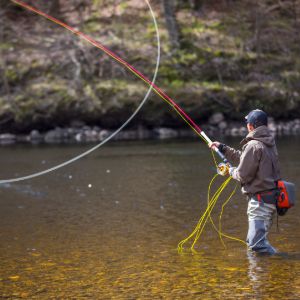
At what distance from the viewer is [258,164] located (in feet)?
28.3

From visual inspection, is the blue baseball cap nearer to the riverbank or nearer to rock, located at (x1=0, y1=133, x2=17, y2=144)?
the riverbank

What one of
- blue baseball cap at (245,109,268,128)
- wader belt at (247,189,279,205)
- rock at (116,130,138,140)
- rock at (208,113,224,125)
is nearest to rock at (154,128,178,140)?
rock at (116,130,138,140)

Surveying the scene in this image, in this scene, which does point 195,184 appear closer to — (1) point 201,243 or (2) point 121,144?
(1) point 201,243

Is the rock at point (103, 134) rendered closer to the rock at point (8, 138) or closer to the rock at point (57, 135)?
the rock at point (57, 135)

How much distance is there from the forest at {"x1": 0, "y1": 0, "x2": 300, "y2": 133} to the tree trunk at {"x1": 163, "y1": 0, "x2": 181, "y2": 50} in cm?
6

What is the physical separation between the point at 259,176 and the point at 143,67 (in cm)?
2637

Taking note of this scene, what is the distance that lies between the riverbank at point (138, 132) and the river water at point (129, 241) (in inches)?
471

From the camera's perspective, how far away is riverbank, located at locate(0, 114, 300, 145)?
31.5 metres

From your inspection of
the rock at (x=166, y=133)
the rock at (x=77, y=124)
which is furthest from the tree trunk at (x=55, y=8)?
the rock at (x=166, y=133)

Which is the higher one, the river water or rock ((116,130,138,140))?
rock ((116,130,138,140))

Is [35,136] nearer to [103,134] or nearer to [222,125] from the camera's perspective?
[103,134]

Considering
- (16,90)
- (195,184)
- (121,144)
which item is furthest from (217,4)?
(195,184)

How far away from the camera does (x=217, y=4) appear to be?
3934 cm

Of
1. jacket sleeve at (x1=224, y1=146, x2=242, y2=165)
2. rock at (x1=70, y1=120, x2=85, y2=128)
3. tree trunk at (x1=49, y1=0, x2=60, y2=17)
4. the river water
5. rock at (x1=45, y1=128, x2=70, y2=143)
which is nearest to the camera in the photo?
the river water
